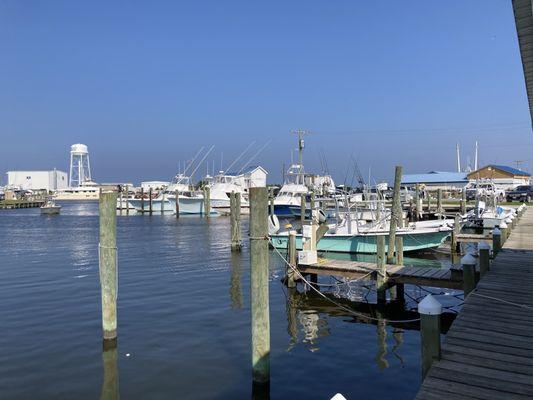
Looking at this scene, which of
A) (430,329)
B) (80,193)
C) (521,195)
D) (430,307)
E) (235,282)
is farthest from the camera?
(80,193)

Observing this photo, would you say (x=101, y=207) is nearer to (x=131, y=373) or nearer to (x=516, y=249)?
(x=131, y=373)

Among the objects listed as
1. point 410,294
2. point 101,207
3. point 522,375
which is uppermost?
point 101,207

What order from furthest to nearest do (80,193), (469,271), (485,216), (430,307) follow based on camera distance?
1. (80,193)
2. (485,216)
3. (469,271)
4. (430,307)

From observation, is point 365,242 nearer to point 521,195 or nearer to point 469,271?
point 469,271

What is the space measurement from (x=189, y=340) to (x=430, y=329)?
22.0ft

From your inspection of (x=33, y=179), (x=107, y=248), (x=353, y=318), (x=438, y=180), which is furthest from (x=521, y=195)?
(x=33, y=179)

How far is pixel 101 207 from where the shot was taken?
31.7 feet

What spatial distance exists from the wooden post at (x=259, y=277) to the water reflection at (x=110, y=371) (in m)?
2.63

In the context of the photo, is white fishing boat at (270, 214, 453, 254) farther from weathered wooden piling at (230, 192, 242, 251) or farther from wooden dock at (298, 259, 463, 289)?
wooden dock at (298, 259, 463, 289)

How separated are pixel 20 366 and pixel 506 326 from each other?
8.83 meters

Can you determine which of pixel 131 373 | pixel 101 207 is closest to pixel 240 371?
pixel 131 373

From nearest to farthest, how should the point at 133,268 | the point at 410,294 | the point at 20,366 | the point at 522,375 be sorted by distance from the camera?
1. the point at 522,375
2. the point at 20,366
3. the point at 410,294
4. the point at 133,268

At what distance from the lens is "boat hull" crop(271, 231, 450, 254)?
2305 centimetres

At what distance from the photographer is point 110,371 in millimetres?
9078
